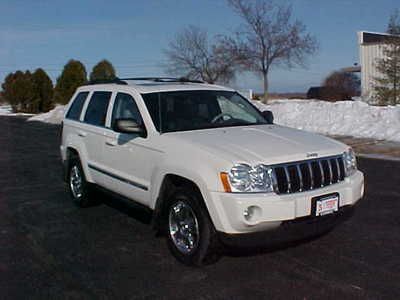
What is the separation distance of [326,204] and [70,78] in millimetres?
35202

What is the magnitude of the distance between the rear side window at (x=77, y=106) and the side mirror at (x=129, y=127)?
2.09 m

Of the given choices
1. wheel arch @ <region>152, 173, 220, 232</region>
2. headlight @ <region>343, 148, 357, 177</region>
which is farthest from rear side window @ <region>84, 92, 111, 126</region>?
headlight @ <region>343, 148, 357, 177</region>

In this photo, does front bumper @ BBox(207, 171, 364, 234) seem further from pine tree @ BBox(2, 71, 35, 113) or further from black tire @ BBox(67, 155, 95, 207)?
pine tree @ BBox(2, 71, 35, 113)

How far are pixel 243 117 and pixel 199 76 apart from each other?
24.2 m

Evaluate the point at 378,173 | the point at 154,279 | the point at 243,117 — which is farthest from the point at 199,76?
the point at 154,279

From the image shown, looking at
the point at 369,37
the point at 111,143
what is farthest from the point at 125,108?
the point at 369,37

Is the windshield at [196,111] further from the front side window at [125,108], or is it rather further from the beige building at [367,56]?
the beige building at [367,56]

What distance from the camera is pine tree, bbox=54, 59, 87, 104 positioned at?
37.5 m

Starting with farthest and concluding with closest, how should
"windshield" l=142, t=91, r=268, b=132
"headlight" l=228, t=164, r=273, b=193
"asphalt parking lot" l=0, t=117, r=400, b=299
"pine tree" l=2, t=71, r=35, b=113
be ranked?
"pine tree" l=2, t=71, r=35, b=113, "windshield" l=142, t=91, r=268, b=132, "headlight" l=228, t=164, r=273, b=193, "asphalt parking lot" l=0, t=117, r=400, b=299

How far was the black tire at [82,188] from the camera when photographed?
23.0 feet

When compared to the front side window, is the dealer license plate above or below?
below

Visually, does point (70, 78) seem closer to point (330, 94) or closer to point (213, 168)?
point (330, 94)

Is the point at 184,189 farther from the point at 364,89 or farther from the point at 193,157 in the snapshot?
the point at 364,89

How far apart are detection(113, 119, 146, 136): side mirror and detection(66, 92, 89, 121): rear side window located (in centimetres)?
209
